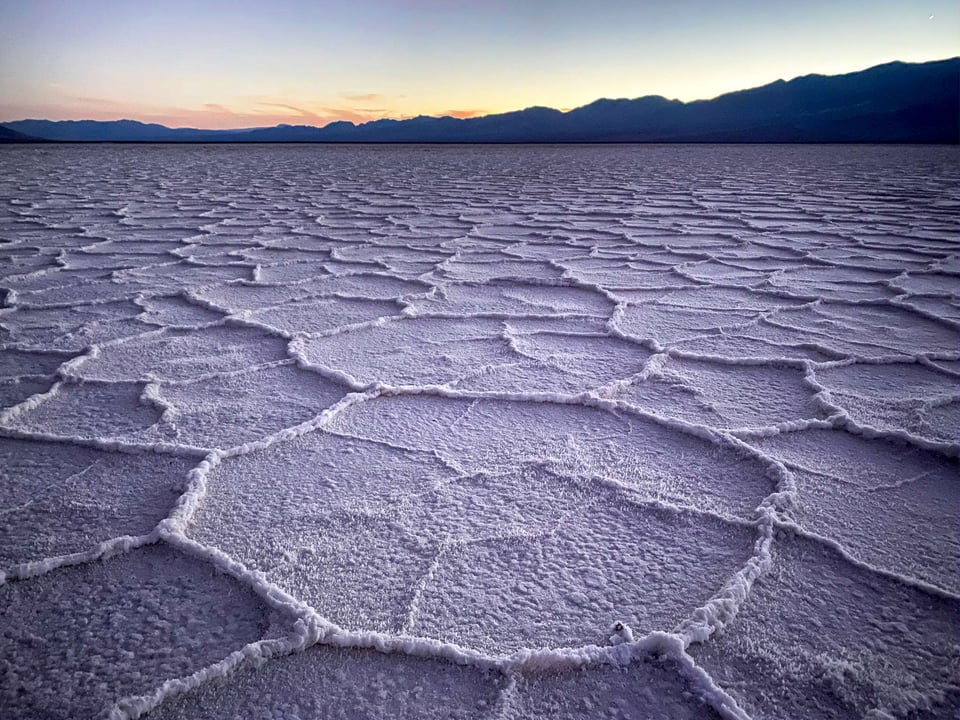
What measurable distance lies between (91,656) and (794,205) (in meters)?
5.55

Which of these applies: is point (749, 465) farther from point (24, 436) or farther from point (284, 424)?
point (24, 436)

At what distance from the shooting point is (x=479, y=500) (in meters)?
1.03

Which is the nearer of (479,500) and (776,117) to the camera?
(479,500)

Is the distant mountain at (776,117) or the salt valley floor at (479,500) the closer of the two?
the salt valley floor at (479,500)

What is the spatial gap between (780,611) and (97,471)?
106 centimetres

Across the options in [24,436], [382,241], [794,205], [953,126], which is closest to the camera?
[24,436]

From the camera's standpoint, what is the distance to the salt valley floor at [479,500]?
692mm

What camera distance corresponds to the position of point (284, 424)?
1.29 meters

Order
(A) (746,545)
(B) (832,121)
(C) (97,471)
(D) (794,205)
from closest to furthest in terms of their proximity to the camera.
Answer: (A) (746,545) < (C) (97,471) < (D) (794,205) < (B) (832,121)

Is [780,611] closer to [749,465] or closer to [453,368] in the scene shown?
[749,465]

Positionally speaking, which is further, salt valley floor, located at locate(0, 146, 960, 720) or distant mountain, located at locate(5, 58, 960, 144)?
distant mountain, located at locate(5, 58, 960, 144)

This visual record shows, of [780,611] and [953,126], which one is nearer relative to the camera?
[780,611]

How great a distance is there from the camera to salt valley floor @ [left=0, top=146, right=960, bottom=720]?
2.27 ft

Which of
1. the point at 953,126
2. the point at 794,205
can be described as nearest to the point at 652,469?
the point at 794,205
